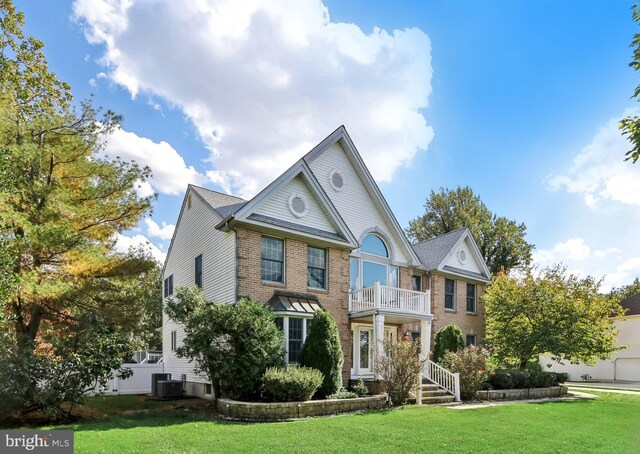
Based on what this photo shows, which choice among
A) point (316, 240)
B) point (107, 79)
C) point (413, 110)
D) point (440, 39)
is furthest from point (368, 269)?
point (107, 79)

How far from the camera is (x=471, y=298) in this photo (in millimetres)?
24906

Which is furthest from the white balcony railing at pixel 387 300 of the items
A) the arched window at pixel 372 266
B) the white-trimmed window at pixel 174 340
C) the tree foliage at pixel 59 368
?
the tree foliage at pixel 59 368

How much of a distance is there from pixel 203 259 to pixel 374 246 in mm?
7516

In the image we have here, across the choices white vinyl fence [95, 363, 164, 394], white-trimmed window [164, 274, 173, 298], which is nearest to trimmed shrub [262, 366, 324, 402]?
white vinyl fence [95, 363, 164, 394]

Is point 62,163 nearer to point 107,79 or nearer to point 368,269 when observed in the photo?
point 107,79

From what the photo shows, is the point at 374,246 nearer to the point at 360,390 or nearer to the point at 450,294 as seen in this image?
the point at 450,294

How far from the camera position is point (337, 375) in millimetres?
13789

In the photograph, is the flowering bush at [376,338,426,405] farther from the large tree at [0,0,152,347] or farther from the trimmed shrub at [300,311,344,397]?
the large tree at [0,0,152,347]

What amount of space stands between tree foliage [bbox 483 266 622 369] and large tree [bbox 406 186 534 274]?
20171 millimetres

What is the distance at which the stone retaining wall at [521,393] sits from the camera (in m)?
16.4

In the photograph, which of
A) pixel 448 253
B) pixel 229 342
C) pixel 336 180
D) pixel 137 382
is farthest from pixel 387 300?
pixel 137 382

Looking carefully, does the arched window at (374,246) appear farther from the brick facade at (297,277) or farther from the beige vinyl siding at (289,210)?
the beige vinyl siding at (289,210)

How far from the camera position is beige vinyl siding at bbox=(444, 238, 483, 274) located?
23.8 m

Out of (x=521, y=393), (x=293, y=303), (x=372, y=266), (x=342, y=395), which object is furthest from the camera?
(x=372, y=266)
